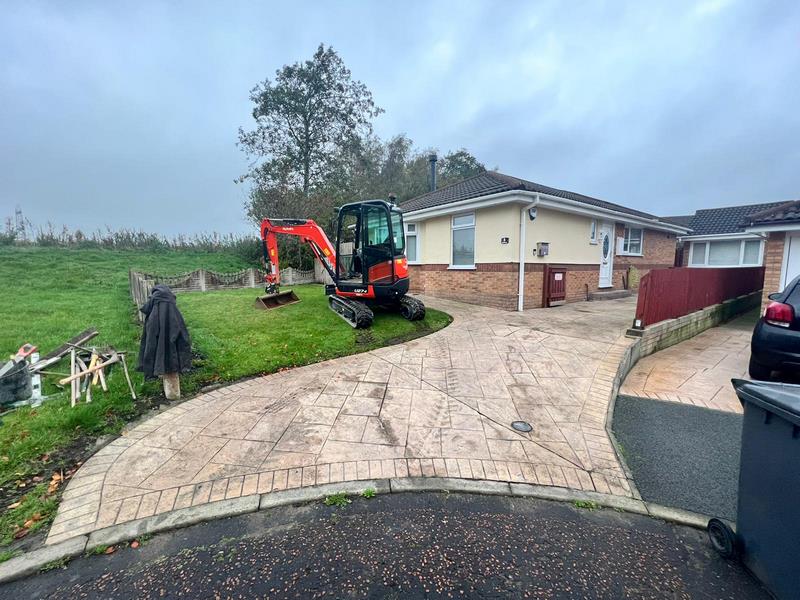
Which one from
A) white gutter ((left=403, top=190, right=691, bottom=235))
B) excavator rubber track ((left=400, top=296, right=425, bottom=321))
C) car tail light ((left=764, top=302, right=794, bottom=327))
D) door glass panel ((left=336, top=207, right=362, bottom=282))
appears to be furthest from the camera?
white gutter ((left=403, top=190, right=691, bottom=235))

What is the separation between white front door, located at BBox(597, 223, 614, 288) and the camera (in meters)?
12.4

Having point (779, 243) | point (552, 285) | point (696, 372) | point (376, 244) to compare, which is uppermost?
point (376, 244)

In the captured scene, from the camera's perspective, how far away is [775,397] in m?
1.84

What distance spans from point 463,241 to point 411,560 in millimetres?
9781

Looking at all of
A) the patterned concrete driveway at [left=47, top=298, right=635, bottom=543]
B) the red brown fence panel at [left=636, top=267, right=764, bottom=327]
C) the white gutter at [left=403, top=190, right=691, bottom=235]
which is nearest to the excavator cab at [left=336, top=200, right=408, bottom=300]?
the patterned concrete driveway at [left=47, top=298, right=635, bottom=543]

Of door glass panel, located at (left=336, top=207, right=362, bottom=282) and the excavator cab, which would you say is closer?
the excavator cab

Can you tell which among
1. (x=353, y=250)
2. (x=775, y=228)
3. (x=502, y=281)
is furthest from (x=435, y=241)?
(x=775, y=228)

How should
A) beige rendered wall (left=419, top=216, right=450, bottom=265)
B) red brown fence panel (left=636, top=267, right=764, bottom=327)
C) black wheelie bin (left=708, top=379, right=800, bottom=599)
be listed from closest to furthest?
1. black wheelie bin (left=708, top=379, right=800, bottom=599)
2. red brown fence panel (left=636, top=267, right=764, bottom=327)
3. beige rendered wall (left=419, top=216, right=450, bottom=265)

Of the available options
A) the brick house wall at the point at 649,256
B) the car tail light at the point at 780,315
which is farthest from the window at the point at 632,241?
the car tail light at the point at 780,315

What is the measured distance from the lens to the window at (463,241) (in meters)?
10.7

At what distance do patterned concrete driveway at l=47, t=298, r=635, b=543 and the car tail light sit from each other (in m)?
1.79

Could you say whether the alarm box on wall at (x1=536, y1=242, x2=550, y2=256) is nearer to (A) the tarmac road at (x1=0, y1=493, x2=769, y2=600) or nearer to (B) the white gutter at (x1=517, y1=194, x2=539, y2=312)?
(B) the white gutter at (x1=517, y1=194, x2=539, y2=312)

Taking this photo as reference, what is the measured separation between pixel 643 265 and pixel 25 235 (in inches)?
1257

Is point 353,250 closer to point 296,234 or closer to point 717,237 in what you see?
point 296,234
